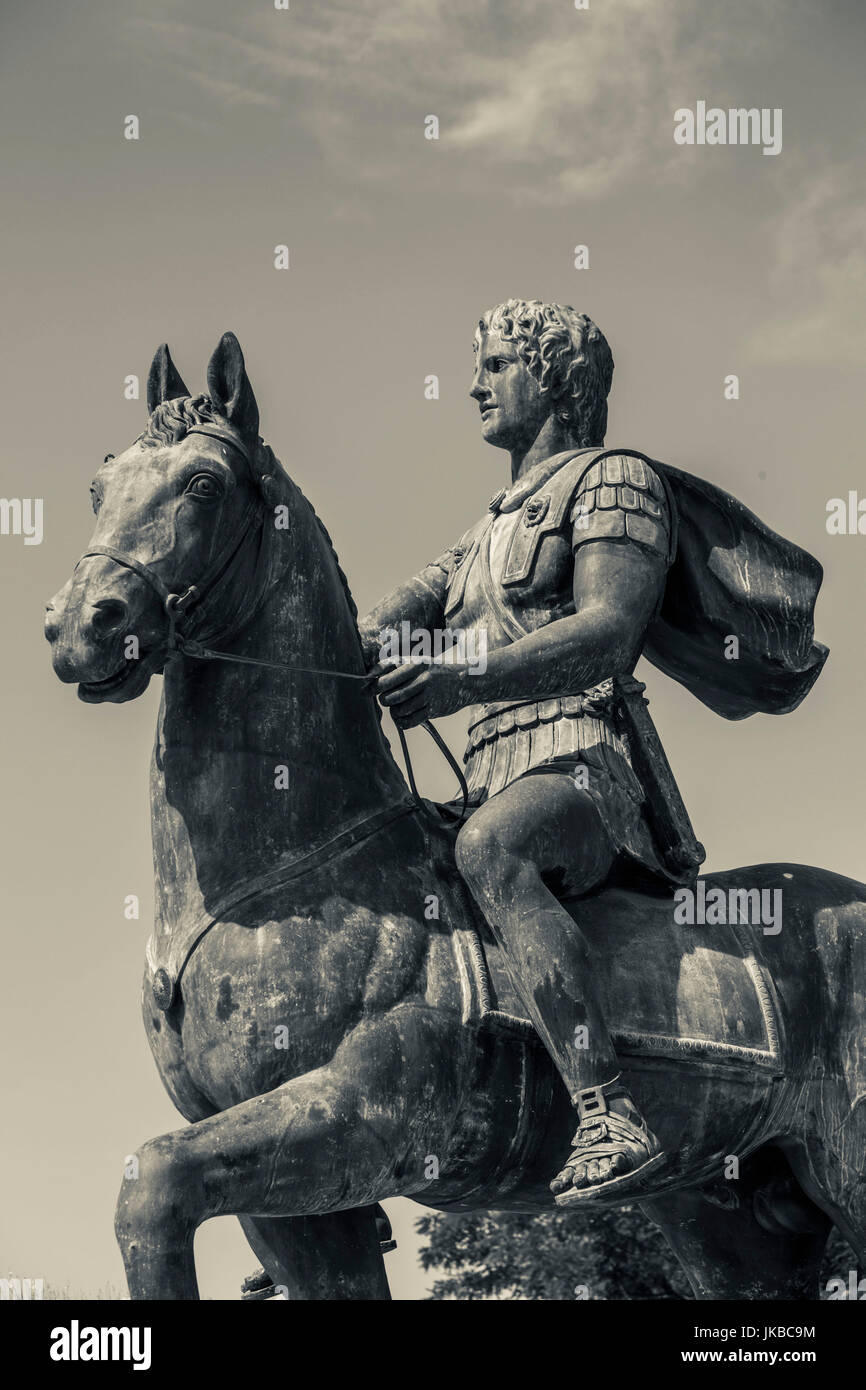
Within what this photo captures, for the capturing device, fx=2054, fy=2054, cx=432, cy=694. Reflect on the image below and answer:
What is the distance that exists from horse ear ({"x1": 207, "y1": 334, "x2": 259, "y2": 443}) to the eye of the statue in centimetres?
31

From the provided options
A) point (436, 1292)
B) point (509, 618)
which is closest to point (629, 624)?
point (509, 618)

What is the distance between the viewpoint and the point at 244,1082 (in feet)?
20.5

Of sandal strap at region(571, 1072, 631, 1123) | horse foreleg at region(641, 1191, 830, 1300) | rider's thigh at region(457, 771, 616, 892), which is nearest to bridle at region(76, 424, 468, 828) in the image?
rider's thigh at region(457, 771, 616, 892)

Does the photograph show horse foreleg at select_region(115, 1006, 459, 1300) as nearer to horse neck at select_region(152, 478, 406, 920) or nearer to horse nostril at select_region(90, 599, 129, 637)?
horse neck at select_region(152, 478, 406, 920)

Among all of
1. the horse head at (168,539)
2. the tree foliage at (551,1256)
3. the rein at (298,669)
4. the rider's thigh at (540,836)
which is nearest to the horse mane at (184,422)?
the horse head at (168,539)

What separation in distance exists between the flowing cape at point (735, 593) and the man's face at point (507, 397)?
0.53 m

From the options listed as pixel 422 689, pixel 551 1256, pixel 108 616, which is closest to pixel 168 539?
pixel 108 616

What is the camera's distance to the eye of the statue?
6.38 meters

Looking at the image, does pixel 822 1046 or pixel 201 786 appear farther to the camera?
pixel 822 1046

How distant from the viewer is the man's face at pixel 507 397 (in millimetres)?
7520

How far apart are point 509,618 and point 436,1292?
1727cm

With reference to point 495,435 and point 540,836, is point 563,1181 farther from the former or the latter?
point 495,435
